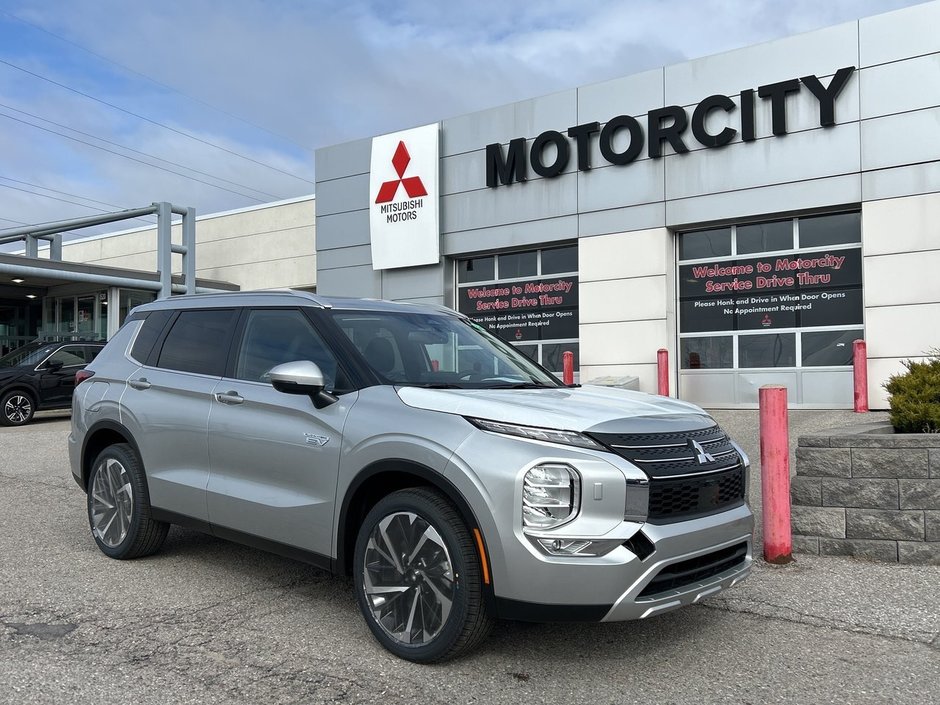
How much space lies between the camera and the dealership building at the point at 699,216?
549 inches

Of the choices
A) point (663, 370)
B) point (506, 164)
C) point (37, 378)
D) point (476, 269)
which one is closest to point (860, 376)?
point (663, 370)

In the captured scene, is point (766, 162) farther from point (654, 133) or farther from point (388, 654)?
point (388, 654)

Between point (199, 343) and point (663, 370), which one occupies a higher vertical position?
point (199, 343)

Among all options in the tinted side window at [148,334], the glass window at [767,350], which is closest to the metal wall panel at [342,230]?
the glass window at [767,350]

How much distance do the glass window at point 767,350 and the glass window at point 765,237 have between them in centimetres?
164

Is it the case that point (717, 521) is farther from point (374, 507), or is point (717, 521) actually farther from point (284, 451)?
point (284, 451)

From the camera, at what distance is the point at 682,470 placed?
361 centimetres

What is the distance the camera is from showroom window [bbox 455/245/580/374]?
58.9 ft

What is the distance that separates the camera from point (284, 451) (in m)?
4.34

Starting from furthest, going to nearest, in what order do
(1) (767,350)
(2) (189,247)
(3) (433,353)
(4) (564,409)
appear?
(2) (189,247), (1) (767,350), (3) (433,353), (4) (564,409)

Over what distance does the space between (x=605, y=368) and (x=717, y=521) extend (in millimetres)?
13404

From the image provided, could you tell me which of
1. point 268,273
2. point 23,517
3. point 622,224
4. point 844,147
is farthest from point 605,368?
point 268,273

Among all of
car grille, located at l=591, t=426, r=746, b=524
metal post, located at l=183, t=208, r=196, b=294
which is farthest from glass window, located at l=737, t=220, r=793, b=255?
metal post, located at l=183, t=208, r=196, b=294

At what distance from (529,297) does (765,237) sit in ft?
17.3
